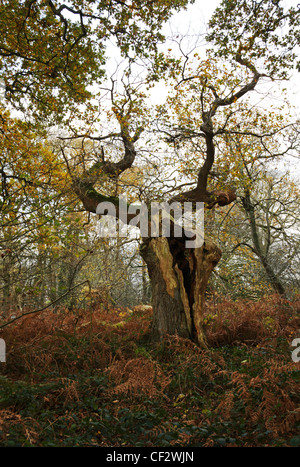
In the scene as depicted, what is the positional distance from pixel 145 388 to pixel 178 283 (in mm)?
2355

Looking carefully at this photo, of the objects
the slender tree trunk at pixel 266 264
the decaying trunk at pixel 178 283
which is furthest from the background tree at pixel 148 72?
the slender tree trunk at pixel 266 264

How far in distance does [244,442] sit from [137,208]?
502 cm

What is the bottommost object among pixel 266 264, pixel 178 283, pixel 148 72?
pixel 178 283

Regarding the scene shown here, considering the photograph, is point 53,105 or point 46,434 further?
point 53,105

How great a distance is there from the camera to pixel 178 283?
6148mm

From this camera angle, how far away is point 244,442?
2920 millimetres

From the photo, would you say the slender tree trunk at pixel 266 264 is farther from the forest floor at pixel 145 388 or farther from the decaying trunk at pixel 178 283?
the decaying trunk at pixel 178 283

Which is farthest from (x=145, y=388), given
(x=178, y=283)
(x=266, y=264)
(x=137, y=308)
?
(x=266, y=264)

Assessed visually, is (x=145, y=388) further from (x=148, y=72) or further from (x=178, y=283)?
(x=148, y=72)

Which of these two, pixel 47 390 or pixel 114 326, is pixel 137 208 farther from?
pixel 47 390

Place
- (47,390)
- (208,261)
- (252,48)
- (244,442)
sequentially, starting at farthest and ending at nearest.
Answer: (252,48) < (208,261) < (47,390) < (244,442)

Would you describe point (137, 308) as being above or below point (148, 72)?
below

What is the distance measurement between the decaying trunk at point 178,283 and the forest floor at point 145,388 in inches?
13.0
